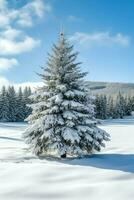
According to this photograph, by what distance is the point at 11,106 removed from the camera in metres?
81.4

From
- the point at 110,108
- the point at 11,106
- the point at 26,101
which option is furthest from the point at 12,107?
the point at 110,108

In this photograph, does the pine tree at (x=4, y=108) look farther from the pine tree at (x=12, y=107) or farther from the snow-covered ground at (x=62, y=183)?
the snow-covered ground at (x=62, y=183)

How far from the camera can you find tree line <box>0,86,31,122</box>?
8025 cm

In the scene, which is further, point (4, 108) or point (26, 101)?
point (26, 101)

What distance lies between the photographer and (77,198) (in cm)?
962

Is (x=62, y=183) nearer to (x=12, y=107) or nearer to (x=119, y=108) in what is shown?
(x=12, y=107)

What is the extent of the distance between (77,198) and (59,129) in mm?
10212

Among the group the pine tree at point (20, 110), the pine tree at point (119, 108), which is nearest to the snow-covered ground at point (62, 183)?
the pine tree at point (20, 110)

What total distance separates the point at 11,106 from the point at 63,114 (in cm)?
6287

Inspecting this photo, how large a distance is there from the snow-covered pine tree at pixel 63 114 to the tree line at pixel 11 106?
60.2 metres

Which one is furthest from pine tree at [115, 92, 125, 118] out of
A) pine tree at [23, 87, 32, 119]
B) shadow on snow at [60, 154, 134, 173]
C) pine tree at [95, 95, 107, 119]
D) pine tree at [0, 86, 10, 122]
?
shadow on snow at [60, 154, 134, 173]

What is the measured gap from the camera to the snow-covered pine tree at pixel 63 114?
1953 cm

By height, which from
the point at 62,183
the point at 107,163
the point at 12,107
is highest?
the point at 12,107

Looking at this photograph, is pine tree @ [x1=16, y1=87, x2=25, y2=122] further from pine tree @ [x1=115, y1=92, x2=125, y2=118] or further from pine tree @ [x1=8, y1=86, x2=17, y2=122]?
pine tree @ [x1=115, y1=92, x2=125, y2=118]
